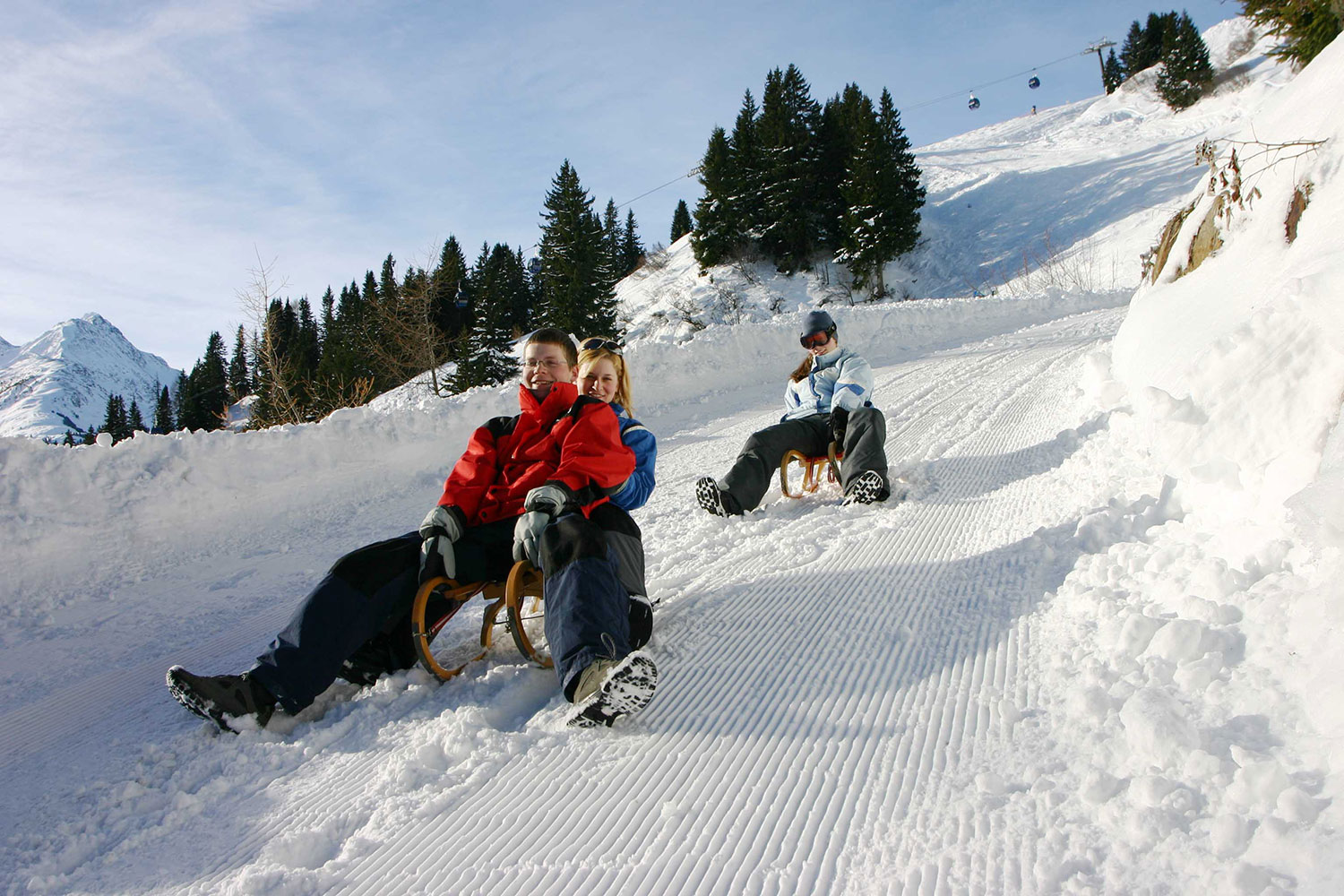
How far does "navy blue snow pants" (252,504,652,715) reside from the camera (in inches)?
80.4

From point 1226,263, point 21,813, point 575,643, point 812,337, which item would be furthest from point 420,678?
point 1226,263

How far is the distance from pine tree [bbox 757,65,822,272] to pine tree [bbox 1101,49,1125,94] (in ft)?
123

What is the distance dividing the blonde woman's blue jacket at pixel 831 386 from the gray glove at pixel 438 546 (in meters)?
2.59

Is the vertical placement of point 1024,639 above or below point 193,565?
below

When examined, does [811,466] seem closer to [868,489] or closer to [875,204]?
[868,489]

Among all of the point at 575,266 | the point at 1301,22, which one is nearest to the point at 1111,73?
the point at 575,266

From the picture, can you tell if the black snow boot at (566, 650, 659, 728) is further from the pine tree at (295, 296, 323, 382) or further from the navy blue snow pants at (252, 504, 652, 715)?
the pine tree at (295, 296, 323, 382)

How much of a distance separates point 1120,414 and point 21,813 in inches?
184

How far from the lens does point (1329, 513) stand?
A: 1534mm

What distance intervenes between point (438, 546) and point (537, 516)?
382mm

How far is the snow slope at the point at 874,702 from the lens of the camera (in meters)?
1.33

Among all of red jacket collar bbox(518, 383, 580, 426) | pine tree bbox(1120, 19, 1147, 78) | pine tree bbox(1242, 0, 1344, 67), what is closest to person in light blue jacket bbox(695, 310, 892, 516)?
red jacket collar bbox(518, 383, 580, 426)

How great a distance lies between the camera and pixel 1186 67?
38219 mm

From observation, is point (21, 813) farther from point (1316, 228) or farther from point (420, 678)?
point (1316, 228)
